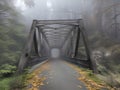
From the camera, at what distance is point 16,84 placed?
212 inches

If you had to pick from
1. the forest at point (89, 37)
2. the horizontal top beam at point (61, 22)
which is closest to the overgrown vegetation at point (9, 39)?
the forest at point (89, 37)

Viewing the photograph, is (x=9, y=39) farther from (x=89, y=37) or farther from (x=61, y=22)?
(x=89, y=37)

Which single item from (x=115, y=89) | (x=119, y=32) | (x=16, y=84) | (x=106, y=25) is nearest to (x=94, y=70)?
(x=115, y=89)

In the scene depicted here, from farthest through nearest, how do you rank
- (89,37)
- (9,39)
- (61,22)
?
(89,37), (9,39), (61,22)

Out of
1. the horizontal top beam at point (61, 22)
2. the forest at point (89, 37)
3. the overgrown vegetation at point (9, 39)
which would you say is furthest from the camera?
the horizontal top beam at point (61, 22)

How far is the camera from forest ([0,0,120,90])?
24.2 feet

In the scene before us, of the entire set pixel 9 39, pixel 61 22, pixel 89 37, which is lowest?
pixel 9 39

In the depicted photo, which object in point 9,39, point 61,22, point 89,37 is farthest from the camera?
point 89,37

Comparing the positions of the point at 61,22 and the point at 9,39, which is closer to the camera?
the point at 61,22

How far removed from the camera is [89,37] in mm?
24000

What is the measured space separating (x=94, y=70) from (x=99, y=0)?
17.3 m

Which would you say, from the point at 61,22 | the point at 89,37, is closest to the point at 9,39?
the point at 61,22

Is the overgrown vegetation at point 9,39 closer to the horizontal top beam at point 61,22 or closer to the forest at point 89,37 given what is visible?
the forest at point 89,37

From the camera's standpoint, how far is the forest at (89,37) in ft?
24.2
